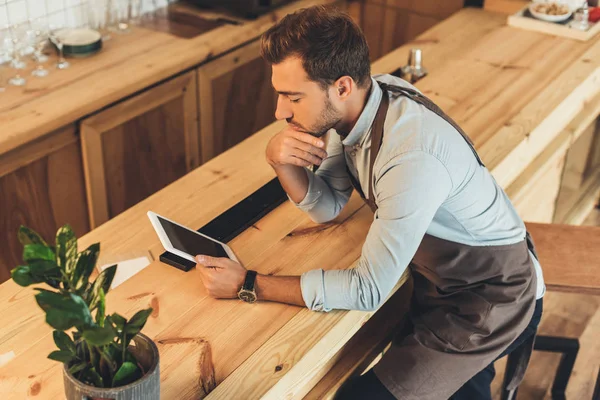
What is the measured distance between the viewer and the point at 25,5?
125 inches

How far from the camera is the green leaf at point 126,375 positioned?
1319 mm

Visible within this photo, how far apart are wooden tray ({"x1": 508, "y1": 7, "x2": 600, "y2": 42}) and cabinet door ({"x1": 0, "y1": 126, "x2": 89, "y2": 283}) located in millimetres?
1984

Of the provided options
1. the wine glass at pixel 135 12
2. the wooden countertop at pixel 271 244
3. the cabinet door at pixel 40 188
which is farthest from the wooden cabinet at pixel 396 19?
the cabinet door at pixel 40 188

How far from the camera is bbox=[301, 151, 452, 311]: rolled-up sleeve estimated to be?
5.37 feet

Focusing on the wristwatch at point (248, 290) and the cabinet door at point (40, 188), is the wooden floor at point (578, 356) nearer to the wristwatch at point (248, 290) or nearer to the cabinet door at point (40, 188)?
the wristwatch at point (248, 290)

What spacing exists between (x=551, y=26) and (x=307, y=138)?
191 centimetres

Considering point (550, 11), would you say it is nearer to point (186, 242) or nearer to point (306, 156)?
point (306, 156)

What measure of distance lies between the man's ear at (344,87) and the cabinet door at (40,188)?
141 cm

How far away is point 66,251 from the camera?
123 cm

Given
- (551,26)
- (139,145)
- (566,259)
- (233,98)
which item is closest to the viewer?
(566,259)

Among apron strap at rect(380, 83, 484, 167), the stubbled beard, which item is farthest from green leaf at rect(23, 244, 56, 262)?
apron strap at rect(380, 83, 484, 167)

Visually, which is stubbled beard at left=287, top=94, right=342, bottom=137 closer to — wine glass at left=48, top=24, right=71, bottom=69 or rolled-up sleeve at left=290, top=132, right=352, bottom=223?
rolled-up sleeve at left=290, top=132, right=352, bottom=223

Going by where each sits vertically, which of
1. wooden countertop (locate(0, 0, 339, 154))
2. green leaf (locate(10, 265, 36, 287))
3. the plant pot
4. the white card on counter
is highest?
green leaf (locate(10, 265, 36, 287))

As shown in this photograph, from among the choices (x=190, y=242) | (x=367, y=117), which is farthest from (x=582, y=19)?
(x=190, y=242)
